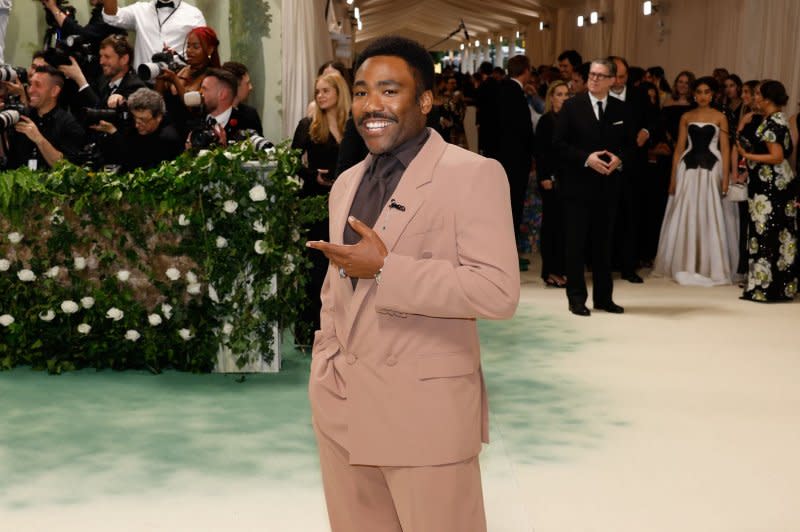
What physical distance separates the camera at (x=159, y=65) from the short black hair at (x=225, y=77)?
1.61 ft

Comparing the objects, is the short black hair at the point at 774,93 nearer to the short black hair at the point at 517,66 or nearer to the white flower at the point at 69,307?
the short black hair at the point at 517,66

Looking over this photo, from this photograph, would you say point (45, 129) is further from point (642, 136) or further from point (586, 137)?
point (642, 136)

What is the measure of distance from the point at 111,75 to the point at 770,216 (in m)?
5.14

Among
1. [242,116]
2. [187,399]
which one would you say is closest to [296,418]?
[187,399]

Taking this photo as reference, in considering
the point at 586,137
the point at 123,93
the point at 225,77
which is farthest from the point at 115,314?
the point at 586,137

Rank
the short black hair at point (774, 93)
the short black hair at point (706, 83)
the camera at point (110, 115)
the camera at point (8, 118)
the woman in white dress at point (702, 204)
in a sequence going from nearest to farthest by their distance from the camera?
the camera at point (8, 118), the camera at point (110, 115), the short black hair at point (774, 93), the short black hair at point (706, 83), the woman in white dress at point (702, 204)

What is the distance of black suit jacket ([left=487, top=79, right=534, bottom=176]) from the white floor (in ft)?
8.90

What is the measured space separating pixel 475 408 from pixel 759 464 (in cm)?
276

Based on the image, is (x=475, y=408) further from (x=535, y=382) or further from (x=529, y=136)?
(x=529, y=136)

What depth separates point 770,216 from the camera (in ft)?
27.5

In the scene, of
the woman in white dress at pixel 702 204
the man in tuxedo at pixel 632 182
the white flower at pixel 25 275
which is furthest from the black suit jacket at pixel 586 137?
the white flower at pixel 25 275

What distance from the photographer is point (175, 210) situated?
17.9ft

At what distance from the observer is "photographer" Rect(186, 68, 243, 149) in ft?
19.9

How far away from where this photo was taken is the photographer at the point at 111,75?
6523 millimetres
